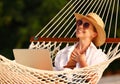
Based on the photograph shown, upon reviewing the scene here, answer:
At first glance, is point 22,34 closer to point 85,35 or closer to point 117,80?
point 117,80

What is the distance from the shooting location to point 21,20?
6617mm

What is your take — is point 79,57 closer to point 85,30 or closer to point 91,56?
point 91,56

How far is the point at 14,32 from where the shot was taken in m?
6.64

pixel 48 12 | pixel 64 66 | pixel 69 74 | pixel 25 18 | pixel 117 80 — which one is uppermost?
pixel 25 18

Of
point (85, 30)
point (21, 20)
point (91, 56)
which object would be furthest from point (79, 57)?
point (21, 20)

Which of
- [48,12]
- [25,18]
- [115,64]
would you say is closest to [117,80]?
[115,64]

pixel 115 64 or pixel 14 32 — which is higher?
pixel 14 32

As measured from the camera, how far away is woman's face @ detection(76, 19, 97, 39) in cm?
319

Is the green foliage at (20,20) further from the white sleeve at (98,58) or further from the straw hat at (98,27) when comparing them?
the white sleeve at (98,58)

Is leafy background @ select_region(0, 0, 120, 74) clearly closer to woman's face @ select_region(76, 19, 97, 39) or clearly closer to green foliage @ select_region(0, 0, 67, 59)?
green foliage @ select_region(0, 0, 67, 59)

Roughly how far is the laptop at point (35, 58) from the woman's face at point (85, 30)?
30cm

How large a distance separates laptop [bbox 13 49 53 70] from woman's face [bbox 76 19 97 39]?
299 mm

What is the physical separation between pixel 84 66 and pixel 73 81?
0.13m

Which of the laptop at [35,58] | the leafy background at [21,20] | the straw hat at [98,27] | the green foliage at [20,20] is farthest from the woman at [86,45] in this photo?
the green foliage at [20,20]
